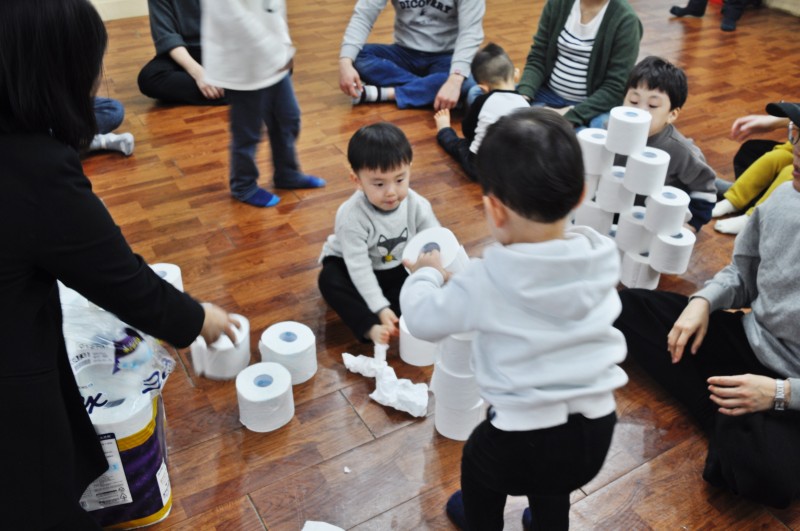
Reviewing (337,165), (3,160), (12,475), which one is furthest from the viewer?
(337,165)

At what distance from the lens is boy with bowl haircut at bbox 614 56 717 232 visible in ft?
6.90

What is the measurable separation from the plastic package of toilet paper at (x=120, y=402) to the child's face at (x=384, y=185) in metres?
0.62

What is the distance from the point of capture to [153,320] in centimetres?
107

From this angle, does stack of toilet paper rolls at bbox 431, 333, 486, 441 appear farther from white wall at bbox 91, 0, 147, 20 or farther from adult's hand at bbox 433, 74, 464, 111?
white wall at bbox 91, 0, 147, 20

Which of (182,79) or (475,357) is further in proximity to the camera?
(182,79)

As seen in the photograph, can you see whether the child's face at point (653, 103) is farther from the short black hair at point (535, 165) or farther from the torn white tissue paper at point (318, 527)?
the torn white tissue paper at point (318, 527)

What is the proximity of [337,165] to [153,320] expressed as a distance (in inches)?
63.9

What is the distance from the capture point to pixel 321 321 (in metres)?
1.87

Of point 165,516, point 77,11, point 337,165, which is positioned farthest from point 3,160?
point 337,165

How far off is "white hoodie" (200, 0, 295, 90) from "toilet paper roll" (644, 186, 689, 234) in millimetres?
1033

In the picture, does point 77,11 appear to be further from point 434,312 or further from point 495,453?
point 495,453

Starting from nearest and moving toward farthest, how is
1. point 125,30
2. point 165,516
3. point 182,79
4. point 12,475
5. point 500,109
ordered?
point 12,475 < point 165,516 < point 500,109 < point 182,79 < point 125,30

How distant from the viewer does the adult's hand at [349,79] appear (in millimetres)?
2953

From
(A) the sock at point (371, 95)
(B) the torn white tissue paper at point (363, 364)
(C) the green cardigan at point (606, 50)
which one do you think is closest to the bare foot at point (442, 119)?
(A) the sock at point (371, 95)
